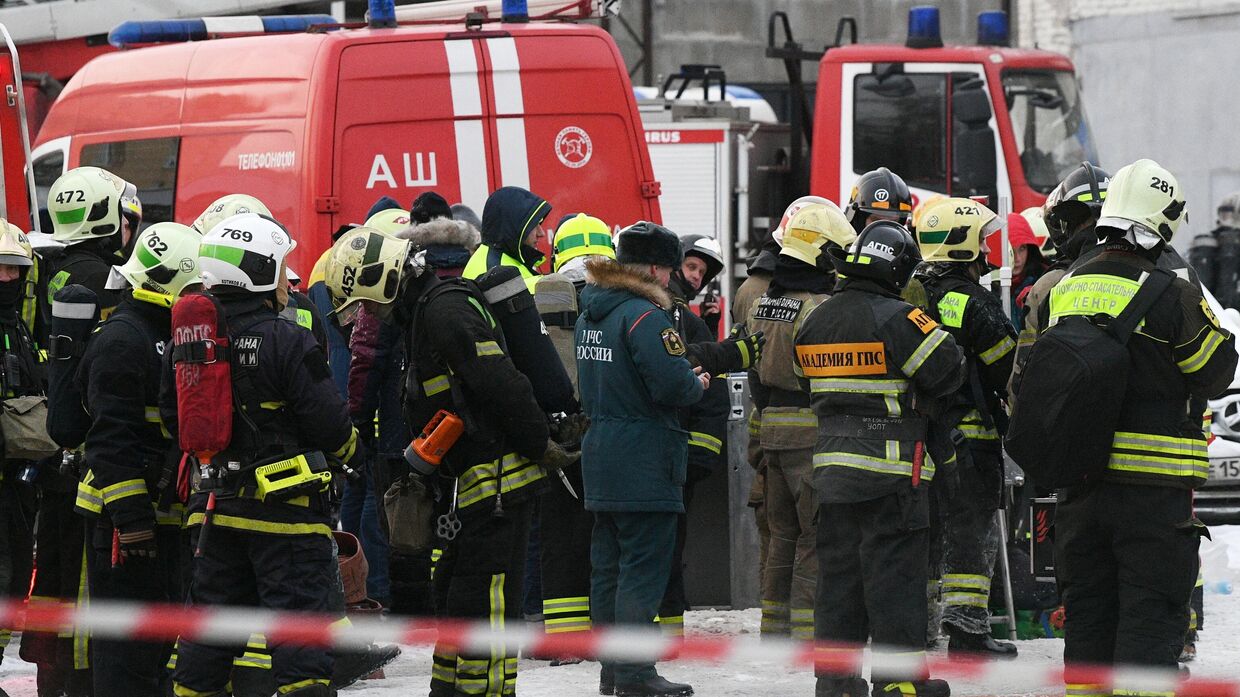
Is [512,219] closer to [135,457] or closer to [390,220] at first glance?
[390,220]

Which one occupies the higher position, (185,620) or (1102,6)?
(1102,6)

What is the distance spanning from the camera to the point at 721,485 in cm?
869

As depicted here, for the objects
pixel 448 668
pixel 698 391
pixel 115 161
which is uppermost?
pixel 115 161

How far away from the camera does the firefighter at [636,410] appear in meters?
6.82

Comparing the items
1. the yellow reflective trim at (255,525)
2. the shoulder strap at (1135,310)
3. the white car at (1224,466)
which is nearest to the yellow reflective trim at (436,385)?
the yellow reflective trim at (255,525)

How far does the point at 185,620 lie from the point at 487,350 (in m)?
1.30

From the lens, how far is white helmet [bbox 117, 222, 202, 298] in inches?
241

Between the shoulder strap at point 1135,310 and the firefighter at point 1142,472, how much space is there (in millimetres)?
22

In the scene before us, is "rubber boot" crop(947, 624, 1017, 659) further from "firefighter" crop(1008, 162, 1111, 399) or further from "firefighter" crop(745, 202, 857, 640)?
"firefighter" crop(1008, 162, 1111, 399)

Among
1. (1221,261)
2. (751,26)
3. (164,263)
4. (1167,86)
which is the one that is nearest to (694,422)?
(164,263)

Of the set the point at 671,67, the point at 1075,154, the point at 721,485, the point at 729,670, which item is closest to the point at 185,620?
the point at 729,670

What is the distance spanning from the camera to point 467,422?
20.4 feet

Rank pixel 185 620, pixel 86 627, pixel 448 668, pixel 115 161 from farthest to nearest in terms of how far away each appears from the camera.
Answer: pixel 115 161, pixel 86 627, pixel 448 668, pixel 185 620

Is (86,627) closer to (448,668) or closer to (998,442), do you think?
Answer: (448,668)
